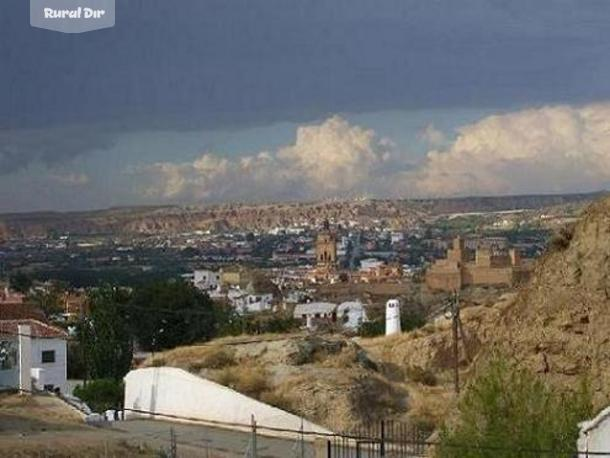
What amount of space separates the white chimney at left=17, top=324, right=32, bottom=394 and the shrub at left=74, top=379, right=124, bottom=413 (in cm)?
185

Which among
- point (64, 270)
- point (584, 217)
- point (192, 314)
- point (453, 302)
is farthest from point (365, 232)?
point (584, 217)

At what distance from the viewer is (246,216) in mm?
128750

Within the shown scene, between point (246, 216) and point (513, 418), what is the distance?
116 m

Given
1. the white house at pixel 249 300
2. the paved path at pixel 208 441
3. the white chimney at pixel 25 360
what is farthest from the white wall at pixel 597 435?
the white house at pixel 249 300

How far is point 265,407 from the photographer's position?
21891mm

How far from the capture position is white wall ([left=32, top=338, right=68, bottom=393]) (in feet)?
123

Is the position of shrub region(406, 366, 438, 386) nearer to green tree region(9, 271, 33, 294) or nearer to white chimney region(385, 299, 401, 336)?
white chimney region(385, 299, 401, 336)

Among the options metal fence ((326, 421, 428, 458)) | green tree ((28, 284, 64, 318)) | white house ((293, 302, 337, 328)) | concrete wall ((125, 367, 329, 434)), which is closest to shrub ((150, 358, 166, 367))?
concrete wall ((125, 367, 329, 434))

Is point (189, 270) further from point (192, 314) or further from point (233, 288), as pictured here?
point (192, 314)

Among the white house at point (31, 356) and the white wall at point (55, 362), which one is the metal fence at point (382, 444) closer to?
the white house at point (31, 356)

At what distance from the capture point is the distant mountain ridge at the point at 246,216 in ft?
287

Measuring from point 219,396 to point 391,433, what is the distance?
447 centimetres

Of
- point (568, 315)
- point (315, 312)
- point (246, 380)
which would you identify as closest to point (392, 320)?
point (246, 380)

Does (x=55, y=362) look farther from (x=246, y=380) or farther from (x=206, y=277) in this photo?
(x=206, y=277)
